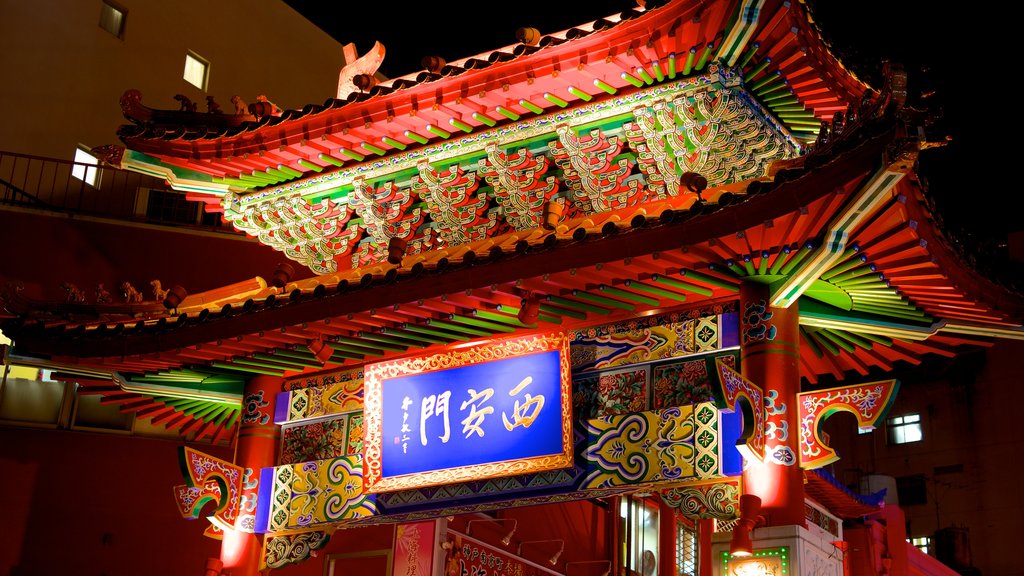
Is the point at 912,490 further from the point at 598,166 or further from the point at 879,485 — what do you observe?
the point at 598,166

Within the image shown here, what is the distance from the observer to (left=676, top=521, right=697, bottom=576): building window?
1606cm

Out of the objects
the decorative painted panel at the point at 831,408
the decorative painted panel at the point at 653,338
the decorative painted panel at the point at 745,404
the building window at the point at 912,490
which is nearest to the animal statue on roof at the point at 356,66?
the decorative painted panel at the point at 653,338

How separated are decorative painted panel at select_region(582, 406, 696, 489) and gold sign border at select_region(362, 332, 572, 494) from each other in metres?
0.20

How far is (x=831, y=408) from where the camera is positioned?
24.1 feet

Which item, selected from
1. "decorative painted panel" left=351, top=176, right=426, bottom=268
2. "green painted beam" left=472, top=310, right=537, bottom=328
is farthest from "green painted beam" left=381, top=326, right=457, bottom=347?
"decorative painted panel" left=351, top=176, right=426, bottom=268

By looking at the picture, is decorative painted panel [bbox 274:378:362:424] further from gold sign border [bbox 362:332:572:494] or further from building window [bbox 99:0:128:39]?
building window [bbox 99:0:128:39]

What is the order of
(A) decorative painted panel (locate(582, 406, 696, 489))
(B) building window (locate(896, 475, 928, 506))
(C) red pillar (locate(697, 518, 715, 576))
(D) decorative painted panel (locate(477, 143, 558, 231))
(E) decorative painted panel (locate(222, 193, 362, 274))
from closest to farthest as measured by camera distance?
(A) decorative painted panel (locate(582, 406, 696, 489))
(D) decorative painted panel (locate(477, 143, 558, 231))
(E) decorative painted panel (locate(222, 193, 362, 274))
(C) red pillar (locate(697, 518, 715, 576))
(B) building window (locate(896, 475, 928, 506))

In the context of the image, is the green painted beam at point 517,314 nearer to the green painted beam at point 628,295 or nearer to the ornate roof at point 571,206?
the ornate roof at point 571,206

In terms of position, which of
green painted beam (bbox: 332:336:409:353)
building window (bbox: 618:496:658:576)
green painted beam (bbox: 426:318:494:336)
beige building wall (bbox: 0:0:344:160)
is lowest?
building window (bbox: 618:496:658:576)

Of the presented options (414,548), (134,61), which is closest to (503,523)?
(414,548)

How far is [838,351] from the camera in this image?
8.73 metres

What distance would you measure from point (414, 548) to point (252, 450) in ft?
5.59

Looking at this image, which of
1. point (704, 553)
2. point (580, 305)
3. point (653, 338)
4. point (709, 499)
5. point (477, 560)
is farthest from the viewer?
point (704, 553)

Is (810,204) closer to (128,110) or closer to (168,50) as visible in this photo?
(128,110)
